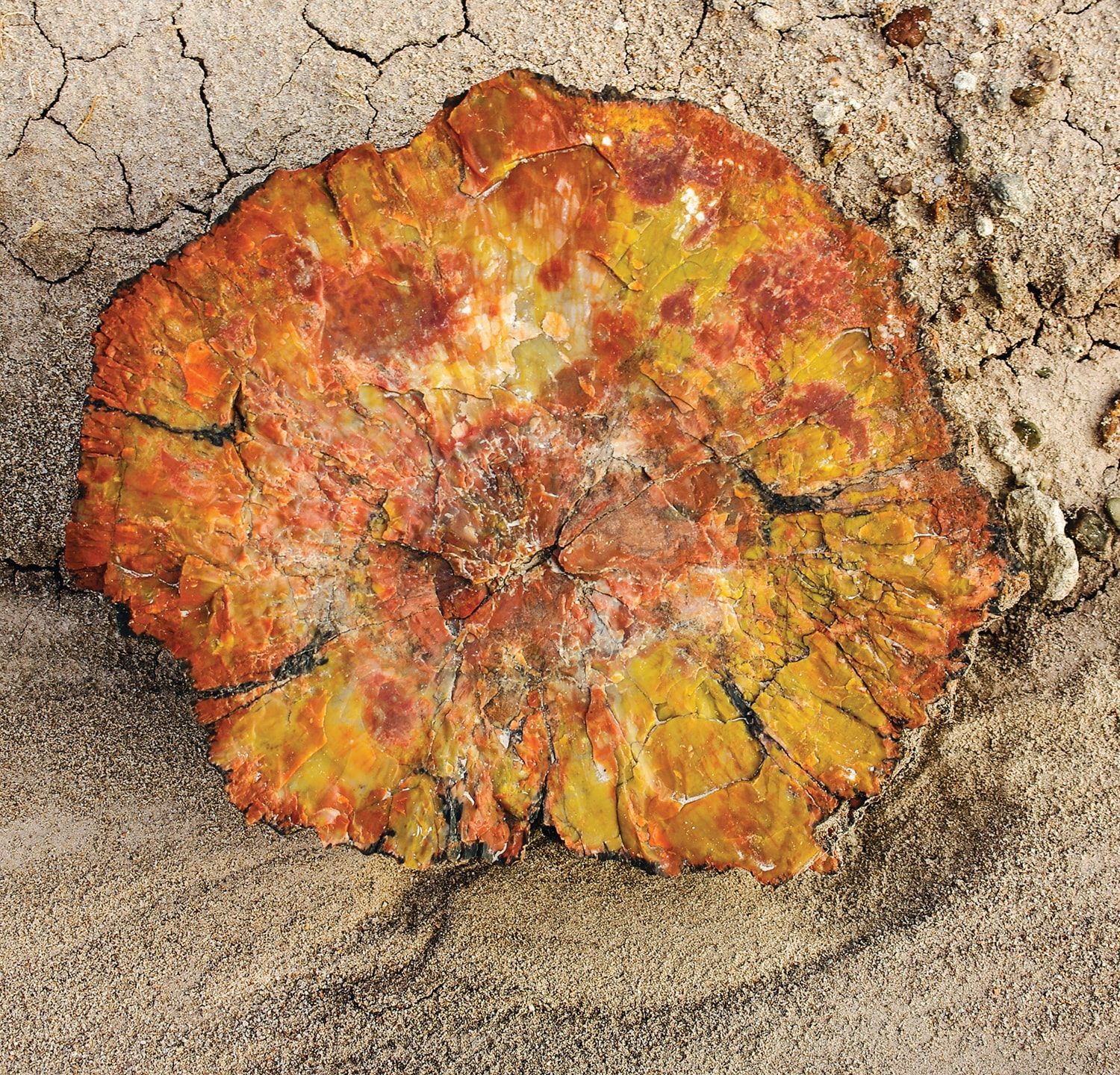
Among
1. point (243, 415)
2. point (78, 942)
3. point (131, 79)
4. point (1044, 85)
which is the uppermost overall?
point (1044, 85)

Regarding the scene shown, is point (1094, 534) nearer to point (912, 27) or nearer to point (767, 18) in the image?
point (912, 27)

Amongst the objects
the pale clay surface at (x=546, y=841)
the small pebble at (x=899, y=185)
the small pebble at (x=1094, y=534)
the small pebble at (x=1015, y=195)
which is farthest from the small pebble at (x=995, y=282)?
the small pebble at (x=1094, y=534)

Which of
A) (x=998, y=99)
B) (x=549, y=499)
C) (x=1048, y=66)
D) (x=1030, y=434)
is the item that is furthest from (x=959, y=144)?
(x=549, y=499)

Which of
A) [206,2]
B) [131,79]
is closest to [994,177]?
[206,2]

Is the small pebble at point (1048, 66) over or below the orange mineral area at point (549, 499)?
over

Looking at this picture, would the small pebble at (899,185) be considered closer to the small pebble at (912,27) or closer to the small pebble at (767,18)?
the small pebble at (912,27)

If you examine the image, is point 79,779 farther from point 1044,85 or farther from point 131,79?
point 1044,85

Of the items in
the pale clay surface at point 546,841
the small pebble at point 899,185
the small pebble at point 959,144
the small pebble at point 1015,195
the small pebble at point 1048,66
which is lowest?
the pale clay surface at point 546,841
